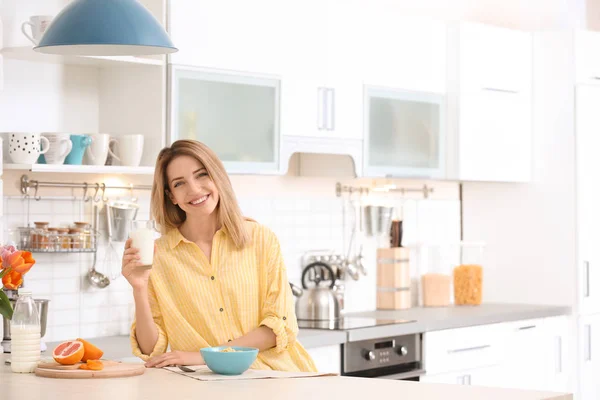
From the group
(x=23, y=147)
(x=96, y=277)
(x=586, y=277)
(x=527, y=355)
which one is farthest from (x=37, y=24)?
(x=586, y=277)

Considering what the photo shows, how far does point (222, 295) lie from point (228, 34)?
1.59m

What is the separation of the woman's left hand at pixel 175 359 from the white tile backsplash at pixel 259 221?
137 centimetres

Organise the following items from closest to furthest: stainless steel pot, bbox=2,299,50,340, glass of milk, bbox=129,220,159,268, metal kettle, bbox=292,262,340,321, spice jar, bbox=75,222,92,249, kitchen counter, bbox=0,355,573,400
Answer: kitchen counter, bbox=0,355,573,400 < glass of milk, bbox=129,220,159,268 < stainless steel pot, bbox=2,299,50,340 < spice jar, bbox=75,222,92,249 < metal kettle, bbox=292,262,340,321

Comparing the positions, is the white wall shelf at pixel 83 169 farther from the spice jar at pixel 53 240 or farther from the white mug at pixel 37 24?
the white mug at pixel 37 24

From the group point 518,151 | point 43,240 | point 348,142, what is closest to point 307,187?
point 348,142

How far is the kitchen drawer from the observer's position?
4.93m

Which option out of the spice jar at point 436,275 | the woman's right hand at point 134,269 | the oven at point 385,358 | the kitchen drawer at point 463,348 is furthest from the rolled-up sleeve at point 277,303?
the spice jar at point 436,275

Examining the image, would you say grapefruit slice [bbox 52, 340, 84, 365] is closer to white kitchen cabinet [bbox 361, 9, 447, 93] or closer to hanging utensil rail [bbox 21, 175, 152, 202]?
hanging utensil rail [bbox 21, 175, 152, 202]

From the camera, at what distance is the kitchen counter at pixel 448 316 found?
185 inches

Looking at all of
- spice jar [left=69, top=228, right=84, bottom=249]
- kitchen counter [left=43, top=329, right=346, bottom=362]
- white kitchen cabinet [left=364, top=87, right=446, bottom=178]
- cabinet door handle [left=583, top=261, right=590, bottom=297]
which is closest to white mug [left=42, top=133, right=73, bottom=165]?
spice jar [left=69, top=228, right=84, bottom=249]

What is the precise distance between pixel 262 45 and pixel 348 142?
2.24 ft

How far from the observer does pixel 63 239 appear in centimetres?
411

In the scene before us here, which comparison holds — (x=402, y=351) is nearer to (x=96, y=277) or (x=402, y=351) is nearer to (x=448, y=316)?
(x=448, y=316)

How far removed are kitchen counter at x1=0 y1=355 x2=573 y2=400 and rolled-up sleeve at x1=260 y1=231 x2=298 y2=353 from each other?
492 millimetres
